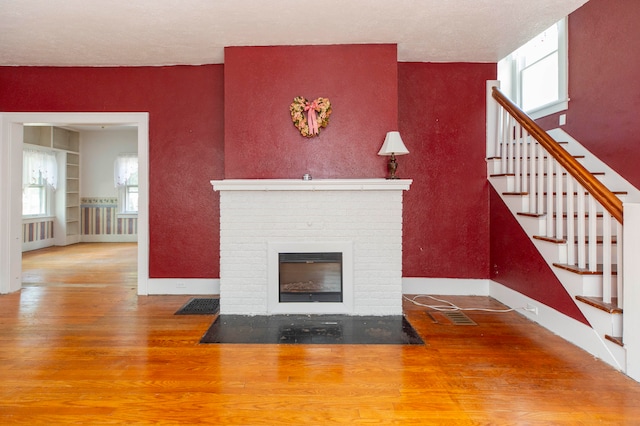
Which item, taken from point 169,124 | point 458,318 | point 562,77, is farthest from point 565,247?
point 169,124

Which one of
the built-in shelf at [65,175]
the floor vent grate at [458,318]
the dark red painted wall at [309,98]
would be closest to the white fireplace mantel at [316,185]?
the dark red painted wall at [309,98]

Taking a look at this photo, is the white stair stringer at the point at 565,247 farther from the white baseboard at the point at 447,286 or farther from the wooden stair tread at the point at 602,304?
the white baseboard at the point at 447,286

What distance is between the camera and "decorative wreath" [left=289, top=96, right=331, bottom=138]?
374 centimetres

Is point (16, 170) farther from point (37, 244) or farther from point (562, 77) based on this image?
point (562, 77)

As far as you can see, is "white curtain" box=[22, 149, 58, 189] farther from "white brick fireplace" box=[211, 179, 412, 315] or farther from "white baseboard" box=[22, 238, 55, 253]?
"white brick fireplace" box=[211, 179, 412, 315]

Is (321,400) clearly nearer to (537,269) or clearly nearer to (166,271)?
(537,269)

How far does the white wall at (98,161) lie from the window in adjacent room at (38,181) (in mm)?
814

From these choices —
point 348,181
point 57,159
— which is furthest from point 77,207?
point 348,181

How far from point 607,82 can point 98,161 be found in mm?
9634

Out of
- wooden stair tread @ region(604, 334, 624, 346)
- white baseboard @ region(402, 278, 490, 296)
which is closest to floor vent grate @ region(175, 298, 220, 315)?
white baseboard @ region(402, 278, 490, 296)

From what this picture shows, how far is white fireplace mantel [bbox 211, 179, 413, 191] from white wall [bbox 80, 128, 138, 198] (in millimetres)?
6818

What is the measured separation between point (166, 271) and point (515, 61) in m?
4.90

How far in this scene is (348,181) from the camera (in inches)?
142

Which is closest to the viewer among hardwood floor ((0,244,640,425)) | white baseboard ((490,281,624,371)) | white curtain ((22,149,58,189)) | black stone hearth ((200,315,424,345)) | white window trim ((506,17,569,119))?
hardwood floor ((0,244,640,425))
